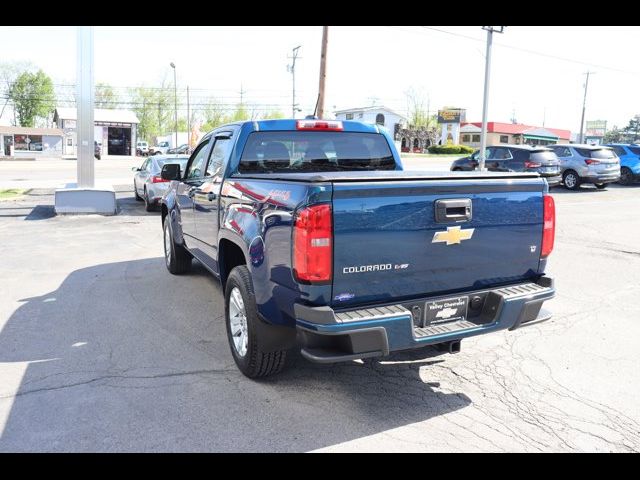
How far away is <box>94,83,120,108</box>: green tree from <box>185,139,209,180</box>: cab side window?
87694mm

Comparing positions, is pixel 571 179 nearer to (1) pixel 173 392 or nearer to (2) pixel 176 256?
(2) pixel 176 256

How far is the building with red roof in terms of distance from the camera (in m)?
78.8

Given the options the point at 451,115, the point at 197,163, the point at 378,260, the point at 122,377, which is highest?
the point at 451,115

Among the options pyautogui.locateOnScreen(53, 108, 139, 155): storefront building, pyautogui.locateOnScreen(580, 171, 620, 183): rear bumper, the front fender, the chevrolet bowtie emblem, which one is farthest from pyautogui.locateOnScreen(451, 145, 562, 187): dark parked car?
pyautogui.locateOnScreen(53, 108, 139, 155): storefront building

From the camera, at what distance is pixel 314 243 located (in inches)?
125

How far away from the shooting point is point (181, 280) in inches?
279

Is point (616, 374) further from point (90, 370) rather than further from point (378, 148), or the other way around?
point (90, 370)

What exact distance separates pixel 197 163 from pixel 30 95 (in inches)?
3513

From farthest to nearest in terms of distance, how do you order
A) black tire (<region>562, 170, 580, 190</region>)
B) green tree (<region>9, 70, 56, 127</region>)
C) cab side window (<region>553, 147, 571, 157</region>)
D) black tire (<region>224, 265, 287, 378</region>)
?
green tree (<region>9, 70, 56, 127</region>) < cab side window (<region>553, 147, 571, 157</region>) < black tire (<region>562, 170, 580, 190</region>) < black tire (<region>224, 265, 287, 378</region>)

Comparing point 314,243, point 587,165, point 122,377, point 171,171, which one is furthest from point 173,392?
point 587,165

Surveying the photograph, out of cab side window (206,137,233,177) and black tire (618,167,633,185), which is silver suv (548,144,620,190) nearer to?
black tire (618,167,633,185)

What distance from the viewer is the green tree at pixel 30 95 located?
81.6 metres

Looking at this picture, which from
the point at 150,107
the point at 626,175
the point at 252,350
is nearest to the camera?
the point at 252,350
